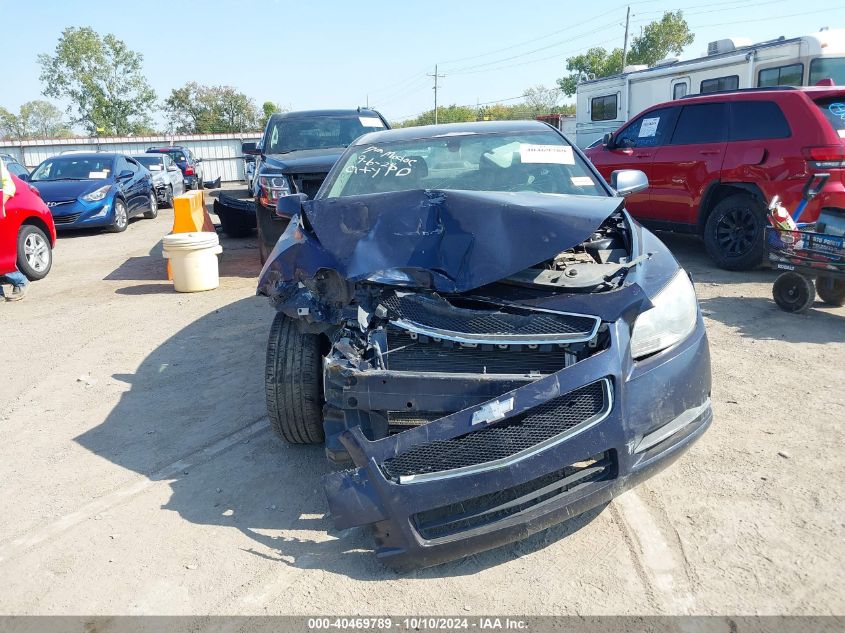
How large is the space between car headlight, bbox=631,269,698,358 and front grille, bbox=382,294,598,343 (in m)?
0.24

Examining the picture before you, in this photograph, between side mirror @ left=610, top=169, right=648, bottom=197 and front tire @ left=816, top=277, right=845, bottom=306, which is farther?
front tire @ left=816, top=277, right=845, bottom=306

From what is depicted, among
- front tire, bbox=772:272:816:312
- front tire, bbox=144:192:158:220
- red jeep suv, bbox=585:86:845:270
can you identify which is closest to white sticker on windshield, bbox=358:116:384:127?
red jeep suv, bbox=585:86:845:270

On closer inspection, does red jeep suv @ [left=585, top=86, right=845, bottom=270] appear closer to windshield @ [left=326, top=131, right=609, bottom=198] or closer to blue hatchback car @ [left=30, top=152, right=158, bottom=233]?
windshield @ [left=326, top=131, right=609, bottom=198]

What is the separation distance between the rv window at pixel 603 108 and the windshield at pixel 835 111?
9.41 metres

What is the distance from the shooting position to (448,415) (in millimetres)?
2363

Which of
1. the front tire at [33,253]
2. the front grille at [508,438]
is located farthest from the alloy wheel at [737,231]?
the front tire at [33,253]

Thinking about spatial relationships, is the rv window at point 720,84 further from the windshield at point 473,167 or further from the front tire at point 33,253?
the front tire at point 33,253

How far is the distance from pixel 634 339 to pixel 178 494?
91.8 inches

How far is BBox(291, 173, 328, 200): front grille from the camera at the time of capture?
718 centimetres


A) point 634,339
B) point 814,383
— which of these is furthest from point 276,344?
point 814,383

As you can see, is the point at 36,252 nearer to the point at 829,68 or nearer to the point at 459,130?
the point at 459,130

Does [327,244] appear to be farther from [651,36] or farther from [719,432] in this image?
[651,36]

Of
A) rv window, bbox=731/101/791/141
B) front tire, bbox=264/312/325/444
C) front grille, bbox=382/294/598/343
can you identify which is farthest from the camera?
rv window, bbox=731/101/791/141

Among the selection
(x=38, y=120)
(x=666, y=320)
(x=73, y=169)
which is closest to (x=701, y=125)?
(x=666, y=320)
